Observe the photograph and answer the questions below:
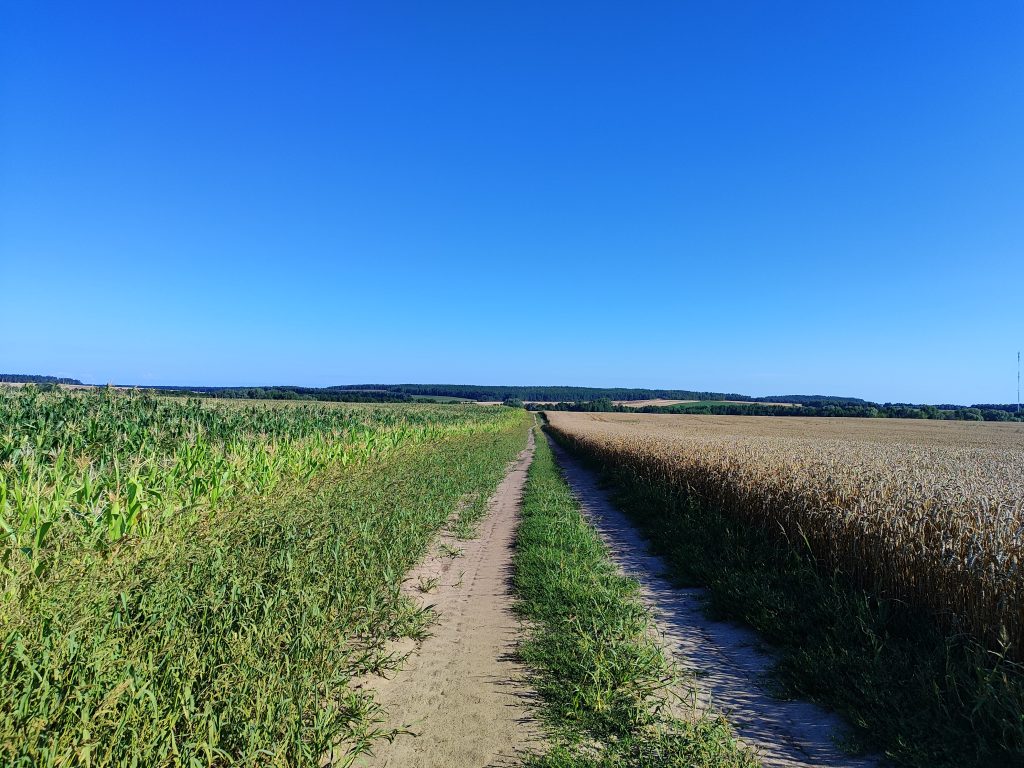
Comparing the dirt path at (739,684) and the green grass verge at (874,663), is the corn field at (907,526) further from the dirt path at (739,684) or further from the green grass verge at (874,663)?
the dirt path at (739,684)

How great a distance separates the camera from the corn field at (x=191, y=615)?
99.2 inches

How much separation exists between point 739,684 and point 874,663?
3.49 feet

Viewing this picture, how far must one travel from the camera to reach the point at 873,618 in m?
4.64

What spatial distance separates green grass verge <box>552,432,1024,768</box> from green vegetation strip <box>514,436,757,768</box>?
3.24 ft

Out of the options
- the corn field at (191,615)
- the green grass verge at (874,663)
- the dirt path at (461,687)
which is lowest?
the dirt path at (461,687)

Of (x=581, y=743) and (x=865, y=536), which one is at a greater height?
(x=865, y=536)

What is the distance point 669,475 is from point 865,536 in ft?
20.9

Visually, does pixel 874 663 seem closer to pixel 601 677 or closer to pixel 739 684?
pixel 739 684

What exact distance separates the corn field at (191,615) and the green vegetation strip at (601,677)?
4.30 feet

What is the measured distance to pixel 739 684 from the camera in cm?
405

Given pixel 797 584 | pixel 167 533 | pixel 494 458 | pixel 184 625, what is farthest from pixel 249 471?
pixel 494 458

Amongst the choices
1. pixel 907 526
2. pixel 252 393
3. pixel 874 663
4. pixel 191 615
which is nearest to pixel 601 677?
pixel 874 663

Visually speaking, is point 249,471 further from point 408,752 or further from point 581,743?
point 581,743

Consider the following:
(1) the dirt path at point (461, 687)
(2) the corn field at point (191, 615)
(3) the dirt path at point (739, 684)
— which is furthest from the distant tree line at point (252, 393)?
(3) the dirt path at point (739, 684)
